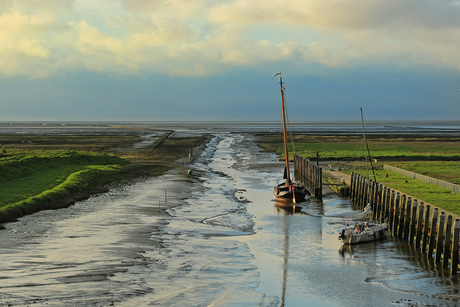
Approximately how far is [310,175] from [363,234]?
20418mm

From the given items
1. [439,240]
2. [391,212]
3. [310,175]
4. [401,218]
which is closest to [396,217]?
[401,218]

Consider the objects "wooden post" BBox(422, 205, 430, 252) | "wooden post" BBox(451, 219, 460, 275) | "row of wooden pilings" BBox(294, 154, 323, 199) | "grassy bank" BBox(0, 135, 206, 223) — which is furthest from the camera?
"row of wooden pilings" BBox(294, 154, 323, 199)

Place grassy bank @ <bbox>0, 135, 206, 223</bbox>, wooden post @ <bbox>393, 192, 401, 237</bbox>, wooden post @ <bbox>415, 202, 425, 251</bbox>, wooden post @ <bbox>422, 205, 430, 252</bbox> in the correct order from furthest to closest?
grassy bank @ <bbox>0, 135, 206, 223</bbox> < wooden post @ <bbox>393, 192, 401, 237</bbox> < wooden post @ <bbox>415, 202, 425, 251</bbox> < wooden post @ <bbox>422, 205, 430, 252</bbox>

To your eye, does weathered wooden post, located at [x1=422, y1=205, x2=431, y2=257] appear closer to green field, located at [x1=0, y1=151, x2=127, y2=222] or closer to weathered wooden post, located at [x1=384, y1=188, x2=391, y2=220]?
weathered wooden post, located at [x1=384, y1=188, x2=391, y2=220]

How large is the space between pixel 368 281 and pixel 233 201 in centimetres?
1930

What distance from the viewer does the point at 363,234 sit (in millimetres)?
25375

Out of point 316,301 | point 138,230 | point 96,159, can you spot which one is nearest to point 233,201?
point 138,230

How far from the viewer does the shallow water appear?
1678 cm

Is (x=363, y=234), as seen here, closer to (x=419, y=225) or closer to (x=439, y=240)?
(x=419, y=225)

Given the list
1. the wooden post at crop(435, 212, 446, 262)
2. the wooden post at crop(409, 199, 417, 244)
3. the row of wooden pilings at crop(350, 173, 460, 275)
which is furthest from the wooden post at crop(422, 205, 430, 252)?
the wooden post at crop(409, 199, 417, 244)

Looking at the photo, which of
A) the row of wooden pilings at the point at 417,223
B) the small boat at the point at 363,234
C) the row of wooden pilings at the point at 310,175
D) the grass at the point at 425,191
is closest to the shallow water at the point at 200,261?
the small boat at the point at 363,234

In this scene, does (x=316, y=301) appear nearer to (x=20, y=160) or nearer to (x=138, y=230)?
(x=138, y=230)

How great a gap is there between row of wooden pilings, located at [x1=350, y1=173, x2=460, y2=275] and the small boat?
1317mm

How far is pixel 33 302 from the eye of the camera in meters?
15.2
